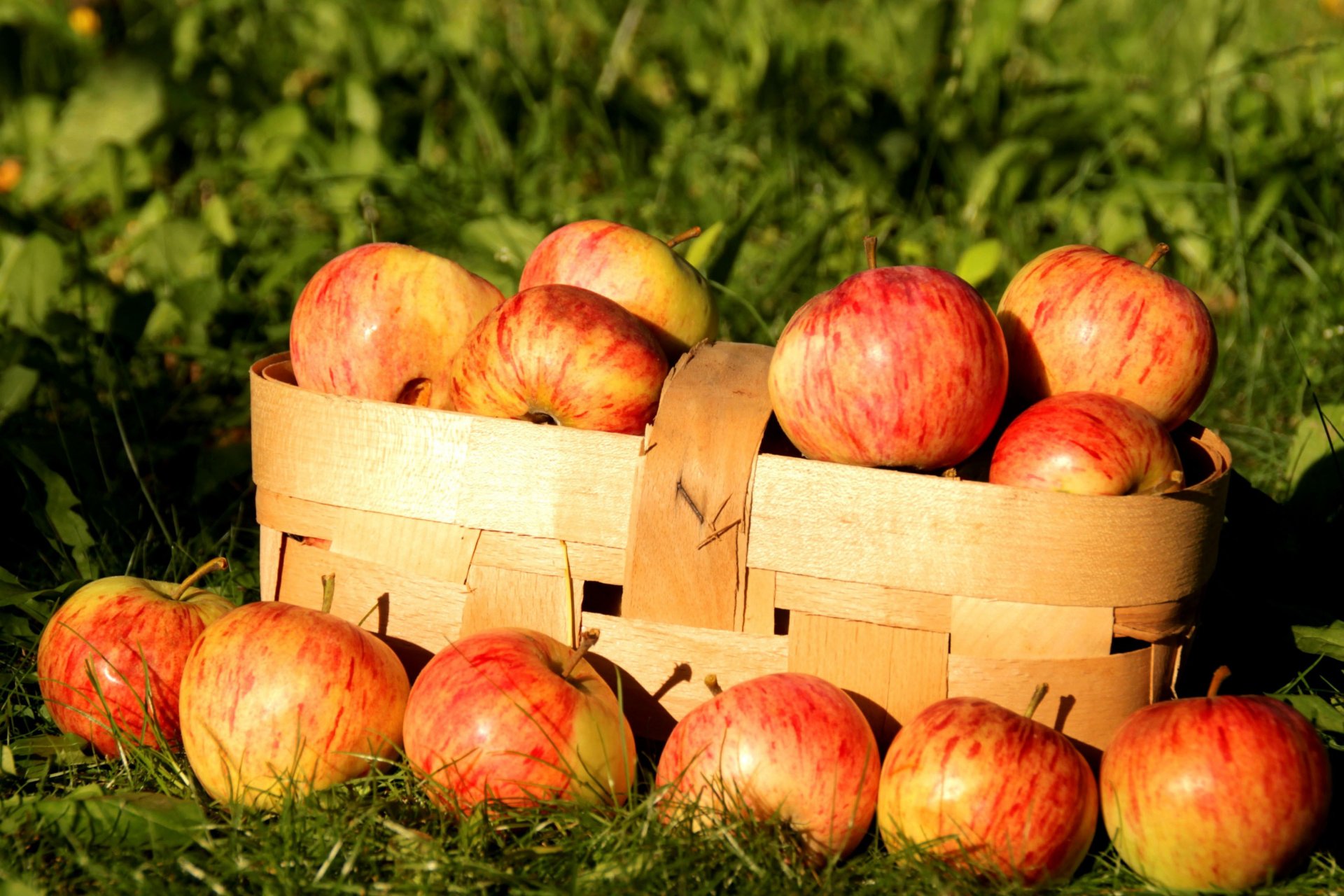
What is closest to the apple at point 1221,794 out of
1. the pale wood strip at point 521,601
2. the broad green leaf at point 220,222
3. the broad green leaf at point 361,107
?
the pale wood strip at point 521,601

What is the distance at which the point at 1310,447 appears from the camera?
243 cm

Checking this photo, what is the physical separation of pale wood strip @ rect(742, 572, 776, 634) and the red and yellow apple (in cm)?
50

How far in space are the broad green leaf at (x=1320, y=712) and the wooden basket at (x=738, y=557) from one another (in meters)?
0.25

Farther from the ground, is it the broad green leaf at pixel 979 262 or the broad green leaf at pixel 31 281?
the broad green leaf at pixel 979 262

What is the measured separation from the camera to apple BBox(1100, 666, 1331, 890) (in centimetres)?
151

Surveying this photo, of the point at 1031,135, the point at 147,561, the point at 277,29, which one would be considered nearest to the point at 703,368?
the point at 147,561

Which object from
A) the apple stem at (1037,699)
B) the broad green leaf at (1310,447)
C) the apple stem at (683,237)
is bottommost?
the apple stem at (1037,699)

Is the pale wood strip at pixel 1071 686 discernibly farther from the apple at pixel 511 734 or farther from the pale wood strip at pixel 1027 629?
the apple at pixel 511 734

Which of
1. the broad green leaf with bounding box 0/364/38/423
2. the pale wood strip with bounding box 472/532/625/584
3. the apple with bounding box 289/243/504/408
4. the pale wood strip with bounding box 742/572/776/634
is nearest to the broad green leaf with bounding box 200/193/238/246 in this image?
the broad green leaf with bounding box 0/364/38/423

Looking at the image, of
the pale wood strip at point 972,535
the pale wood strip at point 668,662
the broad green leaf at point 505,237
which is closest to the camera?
the pale wood strip at point 972,535

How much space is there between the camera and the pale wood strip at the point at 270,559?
6.49ft

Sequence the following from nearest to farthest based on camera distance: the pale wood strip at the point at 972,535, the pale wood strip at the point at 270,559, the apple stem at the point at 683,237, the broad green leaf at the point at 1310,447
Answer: the pale wood strip at the point at 972,535, the pale wood strip at the point at 270,559, the apple stem at the point at 683,237, the broad green leaf at the point at 1310,447

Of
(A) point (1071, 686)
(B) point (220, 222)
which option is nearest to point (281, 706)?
(A) point (1071, 686)

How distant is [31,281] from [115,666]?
1628 millimetres
